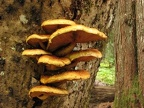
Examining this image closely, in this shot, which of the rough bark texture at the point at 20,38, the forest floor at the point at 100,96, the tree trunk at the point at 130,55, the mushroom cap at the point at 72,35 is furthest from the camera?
the forest floor at the point at 100,96

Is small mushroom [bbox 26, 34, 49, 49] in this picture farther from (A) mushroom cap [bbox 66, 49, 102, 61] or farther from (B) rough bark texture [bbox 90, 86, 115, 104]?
(B) rough bark texture [bbox 90, 86, 115, 104]

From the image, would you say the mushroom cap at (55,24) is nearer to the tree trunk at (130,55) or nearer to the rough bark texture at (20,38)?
the rough bark texture at (20,38)

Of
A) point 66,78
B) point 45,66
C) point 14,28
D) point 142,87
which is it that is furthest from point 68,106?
point 142,87

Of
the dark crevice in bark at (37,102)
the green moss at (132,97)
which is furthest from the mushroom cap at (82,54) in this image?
the green moss at (132,97)

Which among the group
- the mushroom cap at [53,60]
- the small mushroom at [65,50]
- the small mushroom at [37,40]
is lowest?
the mushroom cap at [53,60]

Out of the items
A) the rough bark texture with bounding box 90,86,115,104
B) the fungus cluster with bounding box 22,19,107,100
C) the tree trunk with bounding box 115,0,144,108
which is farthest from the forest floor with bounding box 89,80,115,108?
the fungus cluster with bounding box 22,19,107,100
